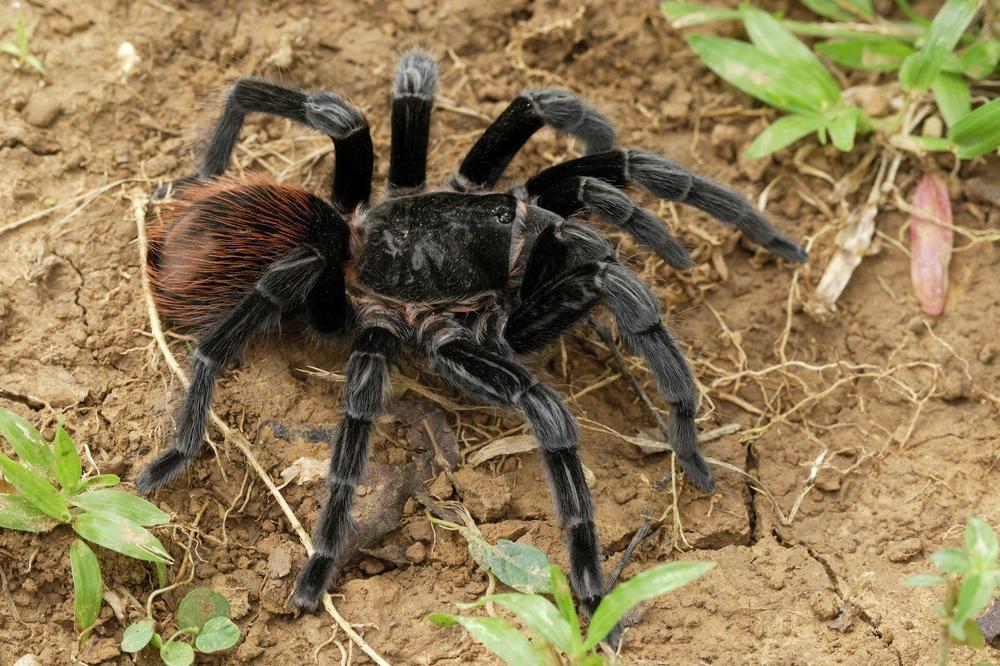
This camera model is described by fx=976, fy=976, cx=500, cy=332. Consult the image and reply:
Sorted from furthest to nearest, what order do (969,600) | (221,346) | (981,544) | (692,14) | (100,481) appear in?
(692,14) → (221,346) → (100,481) → (981,544) → (969,600)

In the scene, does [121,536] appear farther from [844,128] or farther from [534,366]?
[844,128]

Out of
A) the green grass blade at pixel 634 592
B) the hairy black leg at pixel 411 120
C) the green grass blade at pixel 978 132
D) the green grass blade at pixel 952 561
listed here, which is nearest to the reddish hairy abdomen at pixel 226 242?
the hairy black leg at pixel 411 120

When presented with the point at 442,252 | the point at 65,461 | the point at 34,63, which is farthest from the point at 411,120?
the point at 65,461

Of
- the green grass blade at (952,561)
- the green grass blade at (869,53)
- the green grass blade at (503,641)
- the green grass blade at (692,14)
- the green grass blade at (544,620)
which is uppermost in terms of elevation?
the green grass blade at (692,14)

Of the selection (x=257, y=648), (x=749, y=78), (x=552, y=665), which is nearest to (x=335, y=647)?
(x=257, y=648)

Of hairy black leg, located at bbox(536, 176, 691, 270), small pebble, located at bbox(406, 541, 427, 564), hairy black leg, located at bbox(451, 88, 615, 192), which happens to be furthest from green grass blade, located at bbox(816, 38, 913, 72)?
small pebble, located at bbox(406, 541, 427, 564)

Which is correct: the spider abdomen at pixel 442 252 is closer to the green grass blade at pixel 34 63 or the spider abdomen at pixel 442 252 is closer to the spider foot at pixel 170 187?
the spider foot at pixel 170 187

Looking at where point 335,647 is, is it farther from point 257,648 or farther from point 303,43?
point 303,43
